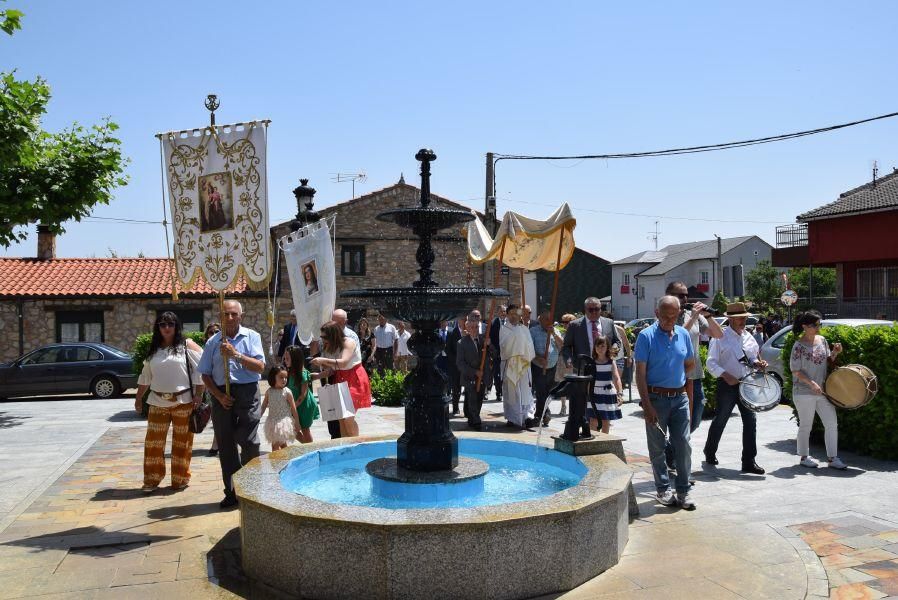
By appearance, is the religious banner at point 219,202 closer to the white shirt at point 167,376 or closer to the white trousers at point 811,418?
the white shirt at point 167,376

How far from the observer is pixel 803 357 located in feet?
26.0

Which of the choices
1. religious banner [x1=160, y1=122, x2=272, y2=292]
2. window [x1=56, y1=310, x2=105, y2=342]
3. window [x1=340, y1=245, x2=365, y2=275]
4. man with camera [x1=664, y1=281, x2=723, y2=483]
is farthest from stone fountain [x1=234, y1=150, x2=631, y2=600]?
window [x1=340, y1=245, x2=365, y2=275]

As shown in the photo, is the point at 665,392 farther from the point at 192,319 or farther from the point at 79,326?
the point at 79,326

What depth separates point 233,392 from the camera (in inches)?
260

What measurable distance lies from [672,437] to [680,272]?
5634cm

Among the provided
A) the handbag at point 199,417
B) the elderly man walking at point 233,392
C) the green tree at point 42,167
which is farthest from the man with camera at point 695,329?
the green tree at point 42,167

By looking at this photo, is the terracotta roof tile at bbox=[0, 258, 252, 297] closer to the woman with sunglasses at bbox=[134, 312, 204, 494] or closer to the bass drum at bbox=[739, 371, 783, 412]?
the woman with sunglasses at bbox=[134, 312, 204, 494]

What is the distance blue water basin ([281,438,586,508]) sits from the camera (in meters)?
5.69

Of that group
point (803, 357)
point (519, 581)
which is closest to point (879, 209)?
point (803, 357)

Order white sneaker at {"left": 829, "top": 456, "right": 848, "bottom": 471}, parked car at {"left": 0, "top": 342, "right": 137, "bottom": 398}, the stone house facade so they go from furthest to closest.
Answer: the stone house facade, parked car at {"left": 0, "top": 342, "right": 137, "bottom": 398}, white sneaker at {"left": 829, "top": 456, "right": 848, "bottom": 471}

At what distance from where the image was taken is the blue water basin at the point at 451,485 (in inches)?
224

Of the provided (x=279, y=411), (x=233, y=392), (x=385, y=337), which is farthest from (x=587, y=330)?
(x=385, y=337)

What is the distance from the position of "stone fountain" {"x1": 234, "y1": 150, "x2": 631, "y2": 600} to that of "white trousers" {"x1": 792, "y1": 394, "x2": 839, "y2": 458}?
3.23 m

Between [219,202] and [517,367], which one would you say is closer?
[219,202]
